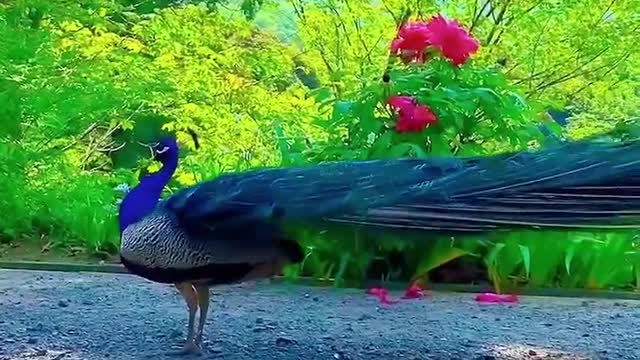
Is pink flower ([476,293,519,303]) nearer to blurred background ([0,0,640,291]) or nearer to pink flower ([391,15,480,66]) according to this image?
blurred background ([0,0,640,291])

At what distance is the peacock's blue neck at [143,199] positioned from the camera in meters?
3.20

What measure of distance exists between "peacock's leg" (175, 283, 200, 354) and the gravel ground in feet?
0.18

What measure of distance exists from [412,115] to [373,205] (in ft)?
5.60

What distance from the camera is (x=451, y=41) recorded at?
4.50 m

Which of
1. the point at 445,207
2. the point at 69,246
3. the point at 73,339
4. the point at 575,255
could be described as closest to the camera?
the point at 445,207

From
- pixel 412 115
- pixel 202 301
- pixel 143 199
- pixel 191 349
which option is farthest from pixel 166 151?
pixel 412 115

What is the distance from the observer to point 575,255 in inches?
174

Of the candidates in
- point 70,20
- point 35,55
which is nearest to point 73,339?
point 35,55

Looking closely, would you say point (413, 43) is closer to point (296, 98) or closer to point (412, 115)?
point (412, 115)

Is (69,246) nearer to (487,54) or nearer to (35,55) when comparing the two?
(35,55)

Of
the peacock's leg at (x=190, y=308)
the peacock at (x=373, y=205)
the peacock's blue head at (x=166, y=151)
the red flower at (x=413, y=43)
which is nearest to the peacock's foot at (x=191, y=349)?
the peacock's leg at (x=190, y=308)

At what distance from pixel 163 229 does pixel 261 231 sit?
31 centimetres

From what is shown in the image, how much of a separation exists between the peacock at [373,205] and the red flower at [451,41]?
1.50 meters

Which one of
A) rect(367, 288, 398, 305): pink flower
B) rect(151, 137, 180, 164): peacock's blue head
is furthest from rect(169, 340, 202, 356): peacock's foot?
rect(367, 288, 398, 305): pink flower
